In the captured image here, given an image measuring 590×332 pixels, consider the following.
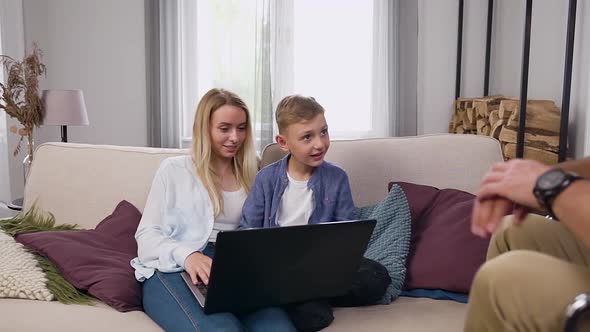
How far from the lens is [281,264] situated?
1.31m

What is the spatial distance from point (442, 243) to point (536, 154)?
1.89 meters

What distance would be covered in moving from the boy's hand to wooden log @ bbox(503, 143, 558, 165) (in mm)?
2326

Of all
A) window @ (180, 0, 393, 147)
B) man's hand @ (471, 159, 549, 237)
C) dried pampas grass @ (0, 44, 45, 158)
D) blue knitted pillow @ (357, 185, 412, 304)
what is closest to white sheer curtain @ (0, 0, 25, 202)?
dried pampas grass @ (0, 44, 45, 158)

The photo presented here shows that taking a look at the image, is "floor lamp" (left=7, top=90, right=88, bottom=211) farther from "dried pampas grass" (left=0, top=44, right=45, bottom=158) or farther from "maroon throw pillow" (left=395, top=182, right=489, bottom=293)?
"maroon throw pillow" (left=395, top=182, right=489, bottom=293)

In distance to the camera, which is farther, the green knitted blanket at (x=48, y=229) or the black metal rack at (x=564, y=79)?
the black metal rack at (x=564, y=79)

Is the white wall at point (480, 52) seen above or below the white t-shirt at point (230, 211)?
above

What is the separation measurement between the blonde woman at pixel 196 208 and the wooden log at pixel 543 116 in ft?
6.73

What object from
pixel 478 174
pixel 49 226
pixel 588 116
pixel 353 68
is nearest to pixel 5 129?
pixel 49 226

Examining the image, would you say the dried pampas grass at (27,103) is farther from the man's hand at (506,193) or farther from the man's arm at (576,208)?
the man's arm at (576,208)

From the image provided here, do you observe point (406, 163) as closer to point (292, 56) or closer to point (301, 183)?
point (301, 183)

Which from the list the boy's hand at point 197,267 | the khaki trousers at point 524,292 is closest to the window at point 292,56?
the boy's hand at point 197,267

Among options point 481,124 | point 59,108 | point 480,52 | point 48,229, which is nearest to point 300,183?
point 48,229

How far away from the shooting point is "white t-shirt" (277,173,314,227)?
1.77m

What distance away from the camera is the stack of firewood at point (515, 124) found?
326 cm
